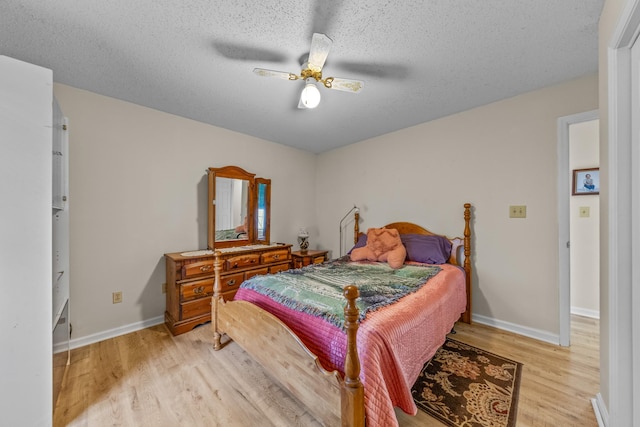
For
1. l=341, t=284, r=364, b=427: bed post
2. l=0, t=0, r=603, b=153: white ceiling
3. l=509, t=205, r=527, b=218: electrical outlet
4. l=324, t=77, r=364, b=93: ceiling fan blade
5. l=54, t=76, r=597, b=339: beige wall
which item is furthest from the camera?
l=509, t=205, r=527, b=218: electrical outlet

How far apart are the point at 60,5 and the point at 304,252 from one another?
3.16 meters

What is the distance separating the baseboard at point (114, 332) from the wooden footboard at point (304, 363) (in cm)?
123

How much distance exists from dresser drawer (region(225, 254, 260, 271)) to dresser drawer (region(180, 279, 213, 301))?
25 cm

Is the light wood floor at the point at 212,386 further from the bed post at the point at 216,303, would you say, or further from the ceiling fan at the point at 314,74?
the ceiling fan at the point at 314,74

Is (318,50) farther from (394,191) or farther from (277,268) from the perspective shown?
(277,268)

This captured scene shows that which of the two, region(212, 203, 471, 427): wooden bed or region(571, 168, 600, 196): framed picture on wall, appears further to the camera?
region(571, 168, 600, 196): framed picture on wall

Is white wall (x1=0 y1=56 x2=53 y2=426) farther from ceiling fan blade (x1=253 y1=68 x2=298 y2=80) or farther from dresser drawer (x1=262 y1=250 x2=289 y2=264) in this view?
dresser drawer (x1=262 y1=250 x2=289 y2=264)

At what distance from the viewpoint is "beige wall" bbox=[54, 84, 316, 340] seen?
2213 mm

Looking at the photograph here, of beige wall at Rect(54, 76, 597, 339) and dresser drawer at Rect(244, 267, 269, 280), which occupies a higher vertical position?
beige wall at Rect(54, 76, 597, 339)

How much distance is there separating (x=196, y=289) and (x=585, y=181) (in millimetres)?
4519

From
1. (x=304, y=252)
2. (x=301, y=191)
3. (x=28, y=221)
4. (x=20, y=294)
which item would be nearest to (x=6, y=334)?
(x=20, y=294)

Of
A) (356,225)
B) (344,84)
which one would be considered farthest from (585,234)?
(344,84)

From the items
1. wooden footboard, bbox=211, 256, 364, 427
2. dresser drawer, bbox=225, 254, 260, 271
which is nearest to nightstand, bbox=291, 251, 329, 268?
dresser drawer, bbox=225, 254, 260, 271

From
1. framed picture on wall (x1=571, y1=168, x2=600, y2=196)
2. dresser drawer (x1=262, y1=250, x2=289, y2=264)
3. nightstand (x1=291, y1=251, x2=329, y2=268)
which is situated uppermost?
framed picture on wall (x1=571, y1=168, x2=600, y2=196)
